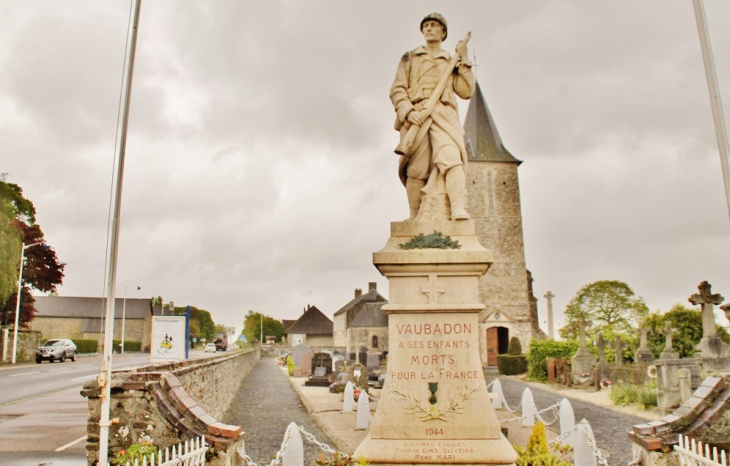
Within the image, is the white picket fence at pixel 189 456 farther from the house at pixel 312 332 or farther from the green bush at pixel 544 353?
the house at pixel 312 332

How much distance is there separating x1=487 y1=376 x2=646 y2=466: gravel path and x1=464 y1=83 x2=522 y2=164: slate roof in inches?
1172

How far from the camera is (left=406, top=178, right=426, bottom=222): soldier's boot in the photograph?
21.0 feet

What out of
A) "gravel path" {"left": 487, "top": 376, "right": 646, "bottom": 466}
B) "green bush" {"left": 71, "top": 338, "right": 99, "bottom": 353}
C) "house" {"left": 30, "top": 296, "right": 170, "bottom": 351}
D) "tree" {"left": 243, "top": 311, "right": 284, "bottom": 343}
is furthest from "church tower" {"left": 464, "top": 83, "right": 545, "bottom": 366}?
"tree" {"left": 243, "top": 311, "right": 284, "bottom": 343}

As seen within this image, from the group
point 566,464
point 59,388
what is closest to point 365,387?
point 59,388

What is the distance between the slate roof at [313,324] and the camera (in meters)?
78.6

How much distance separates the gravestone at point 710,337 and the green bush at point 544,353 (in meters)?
10.1

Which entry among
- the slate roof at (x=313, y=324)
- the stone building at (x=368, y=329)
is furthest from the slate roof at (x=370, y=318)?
the slate roof at (x=313, y=324)

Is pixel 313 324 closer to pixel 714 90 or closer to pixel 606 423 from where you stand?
pixel 606 423

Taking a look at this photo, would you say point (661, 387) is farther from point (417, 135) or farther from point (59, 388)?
point (59, 388)

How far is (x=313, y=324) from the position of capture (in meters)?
79.5

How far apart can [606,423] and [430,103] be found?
32.9 feet

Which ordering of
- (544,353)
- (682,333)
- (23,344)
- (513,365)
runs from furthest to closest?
(23,344) < (513,365) < (544,353) < (682,333)

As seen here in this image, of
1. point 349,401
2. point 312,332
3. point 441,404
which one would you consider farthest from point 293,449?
point 312,332

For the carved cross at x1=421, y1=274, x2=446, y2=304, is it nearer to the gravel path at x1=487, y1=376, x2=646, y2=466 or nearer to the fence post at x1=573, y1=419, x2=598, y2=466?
the fence post at x1=573, y1=419, x2=598, y2=466
